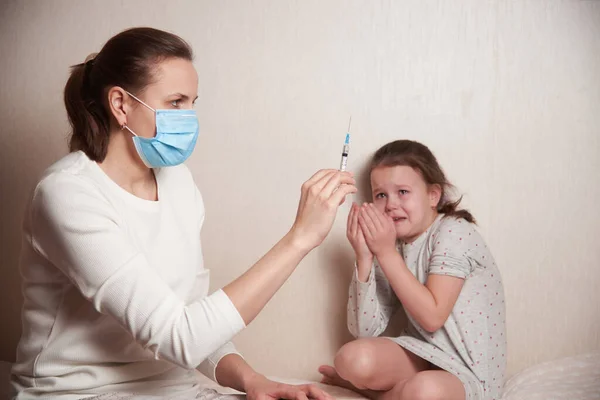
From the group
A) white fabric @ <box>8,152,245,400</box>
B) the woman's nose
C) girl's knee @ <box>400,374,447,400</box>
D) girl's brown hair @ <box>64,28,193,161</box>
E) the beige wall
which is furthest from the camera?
the beige wall

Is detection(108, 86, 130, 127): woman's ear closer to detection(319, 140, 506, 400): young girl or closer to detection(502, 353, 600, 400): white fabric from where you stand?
detection(319, 140, 506, 400): young girl

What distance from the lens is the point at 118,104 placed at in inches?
48.9

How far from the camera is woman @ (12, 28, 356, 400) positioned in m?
1.05

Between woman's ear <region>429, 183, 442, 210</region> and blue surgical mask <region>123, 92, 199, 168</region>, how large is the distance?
2.27 feet

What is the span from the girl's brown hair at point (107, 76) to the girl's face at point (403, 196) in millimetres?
616

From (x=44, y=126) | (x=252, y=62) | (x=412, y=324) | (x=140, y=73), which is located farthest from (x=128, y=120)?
(x=412, y=324)

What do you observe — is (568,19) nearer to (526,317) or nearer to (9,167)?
(526,317)

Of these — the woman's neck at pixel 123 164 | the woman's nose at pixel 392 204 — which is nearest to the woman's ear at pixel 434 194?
the woman's nose at pixel 392 204

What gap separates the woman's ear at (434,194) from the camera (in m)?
1.66

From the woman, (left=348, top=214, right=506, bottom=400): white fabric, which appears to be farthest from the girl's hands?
the woman

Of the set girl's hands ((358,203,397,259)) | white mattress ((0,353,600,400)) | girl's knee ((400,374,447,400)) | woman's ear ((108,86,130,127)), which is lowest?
white mattress ((0,353,600,400))

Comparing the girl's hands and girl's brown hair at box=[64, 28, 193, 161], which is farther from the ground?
girl's brown hair at box=[64, 28, 193, 161]

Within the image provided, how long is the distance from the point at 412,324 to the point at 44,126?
1.21 metres

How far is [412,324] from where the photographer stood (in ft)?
5.36
